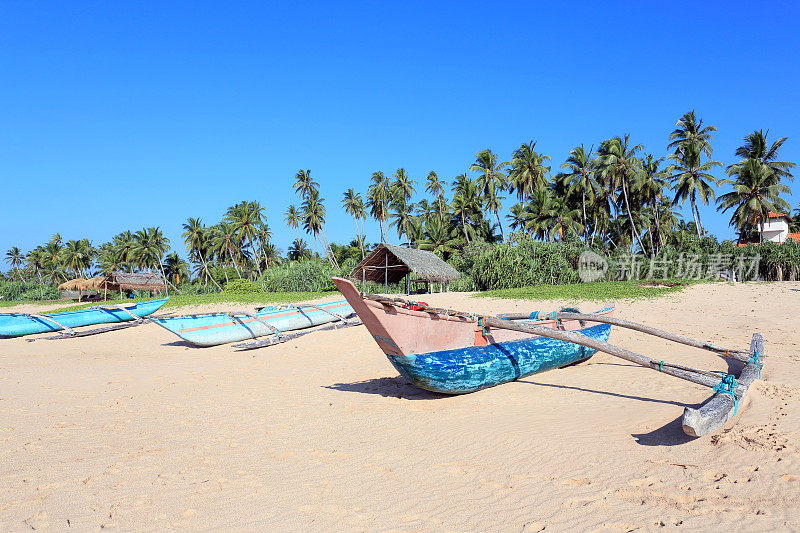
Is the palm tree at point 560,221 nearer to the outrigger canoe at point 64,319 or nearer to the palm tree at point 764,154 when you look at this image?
the palm tree at point 764,154

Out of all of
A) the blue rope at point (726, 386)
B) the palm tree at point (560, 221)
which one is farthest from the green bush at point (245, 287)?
the blue rope at point (726, 386)

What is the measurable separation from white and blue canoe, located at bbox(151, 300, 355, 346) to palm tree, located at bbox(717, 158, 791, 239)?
1193 inches

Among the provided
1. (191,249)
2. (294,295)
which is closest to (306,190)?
(191,249)

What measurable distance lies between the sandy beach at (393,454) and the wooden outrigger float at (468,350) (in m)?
0.26

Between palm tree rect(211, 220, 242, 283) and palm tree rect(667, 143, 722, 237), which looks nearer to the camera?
palm tree rect(667, 143, 722, 237)

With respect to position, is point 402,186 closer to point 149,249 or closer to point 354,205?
point 354,205

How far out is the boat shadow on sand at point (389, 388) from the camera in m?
6.24

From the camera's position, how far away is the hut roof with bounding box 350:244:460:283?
2031cm

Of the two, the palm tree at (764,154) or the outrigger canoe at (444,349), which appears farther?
the palm tree at (764,154)

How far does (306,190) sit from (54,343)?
36512 millimetres

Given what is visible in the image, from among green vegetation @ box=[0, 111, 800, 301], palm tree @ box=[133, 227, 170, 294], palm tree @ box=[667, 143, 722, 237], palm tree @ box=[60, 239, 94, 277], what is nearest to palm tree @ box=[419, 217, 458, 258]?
green vegetation @ box=[0, 111, 800, 301]

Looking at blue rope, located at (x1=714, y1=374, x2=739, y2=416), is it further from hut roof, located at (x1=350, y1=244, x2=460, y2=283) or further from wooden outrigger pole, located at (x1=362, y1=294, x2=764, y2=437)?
hut roof, located at (x1=350, y1=244, x2=460, y2=283)

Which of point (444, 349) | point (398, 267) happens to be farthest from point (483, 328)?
point (398, 267)

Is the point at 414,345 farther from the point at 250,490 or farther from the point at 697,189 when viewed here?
the point at 697,189
